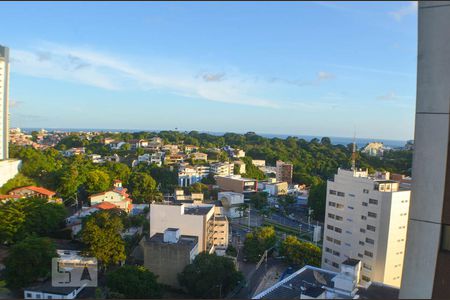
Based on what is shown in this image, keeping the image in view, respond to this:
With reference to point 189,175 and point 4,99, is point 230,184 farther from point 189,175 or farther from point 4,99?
point 4,99

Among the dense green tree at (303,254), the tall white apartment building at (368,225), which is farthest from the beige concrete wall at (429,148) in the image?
the dense green tree at (303,254)

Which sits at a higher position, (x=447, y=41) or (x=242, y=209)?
(x=447, y=41)

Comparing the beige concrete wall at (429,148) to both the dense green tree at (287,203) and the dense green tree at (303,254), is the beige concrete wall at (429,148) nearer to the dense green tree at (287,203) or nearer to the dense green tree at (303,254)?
the dense green tree at (303,254)

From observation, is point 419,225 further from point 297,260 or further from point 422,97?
point 297,260

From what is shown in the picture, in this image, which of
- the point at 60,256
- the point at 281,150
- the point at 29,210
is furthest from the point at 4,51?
the point at 281,150

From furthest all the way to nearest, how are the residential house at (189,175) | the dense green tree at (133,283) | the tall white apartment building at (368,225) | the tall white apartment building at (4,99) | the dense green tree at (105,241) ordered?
the residential house at (189,175), the tall white apartment building at (4,99), the dense green tree at (105,241), the tall white apartment building at (368,225), the dense green tree at (133,283)
